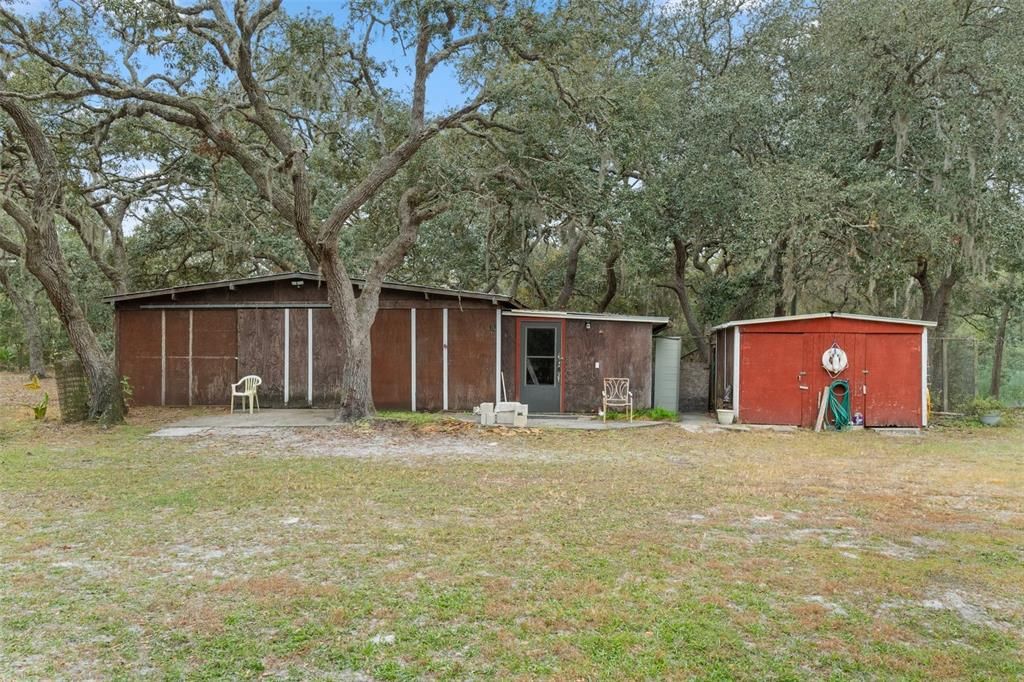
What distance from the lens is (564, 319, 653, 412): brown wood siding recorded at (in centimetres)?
1268

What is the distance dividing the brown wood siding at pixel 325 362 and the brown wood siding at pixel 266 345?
632 mm

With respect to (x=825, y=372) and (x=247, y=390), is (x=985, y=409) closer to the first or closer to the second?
(x=825, y=372)

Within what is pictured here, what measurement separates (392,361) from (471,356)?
1495 mm

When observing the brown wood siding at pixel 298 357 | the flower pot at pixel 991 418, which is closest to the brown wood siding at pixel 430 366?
the brown wood siding at pixel 298 357

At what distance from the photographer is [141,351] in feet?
43.0

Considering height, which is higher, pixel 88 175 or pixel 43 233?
pixel 88 175

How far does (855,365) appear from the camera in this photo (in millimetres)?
11422

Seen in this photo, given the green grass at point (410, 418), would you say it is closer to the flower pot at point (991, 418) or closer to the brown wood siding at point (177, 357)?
the brown wood siding at point (177, 357)

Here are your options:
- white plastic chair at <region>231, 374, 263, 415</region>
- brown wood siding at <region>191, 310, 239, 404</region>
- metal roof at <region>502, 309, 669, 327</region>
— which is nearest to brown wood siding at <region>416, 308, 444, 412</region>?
metal roof at <region>502, 309, 669, 327</region>

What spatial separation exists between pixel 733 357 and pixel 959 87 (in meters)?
6.02

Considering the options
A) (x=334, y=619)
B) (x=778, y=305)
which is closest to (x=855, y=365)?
(x=778, y=305)

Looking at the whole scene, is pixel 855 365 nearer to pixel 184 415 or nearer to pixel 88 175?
pixel 184 415

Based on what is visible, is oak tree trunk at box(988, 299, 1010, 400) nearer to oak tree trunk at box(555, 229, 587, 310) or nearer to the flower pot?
the flower pot

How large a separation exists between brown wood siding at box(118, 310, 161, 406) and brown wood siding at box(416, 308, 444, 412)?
199 inches
